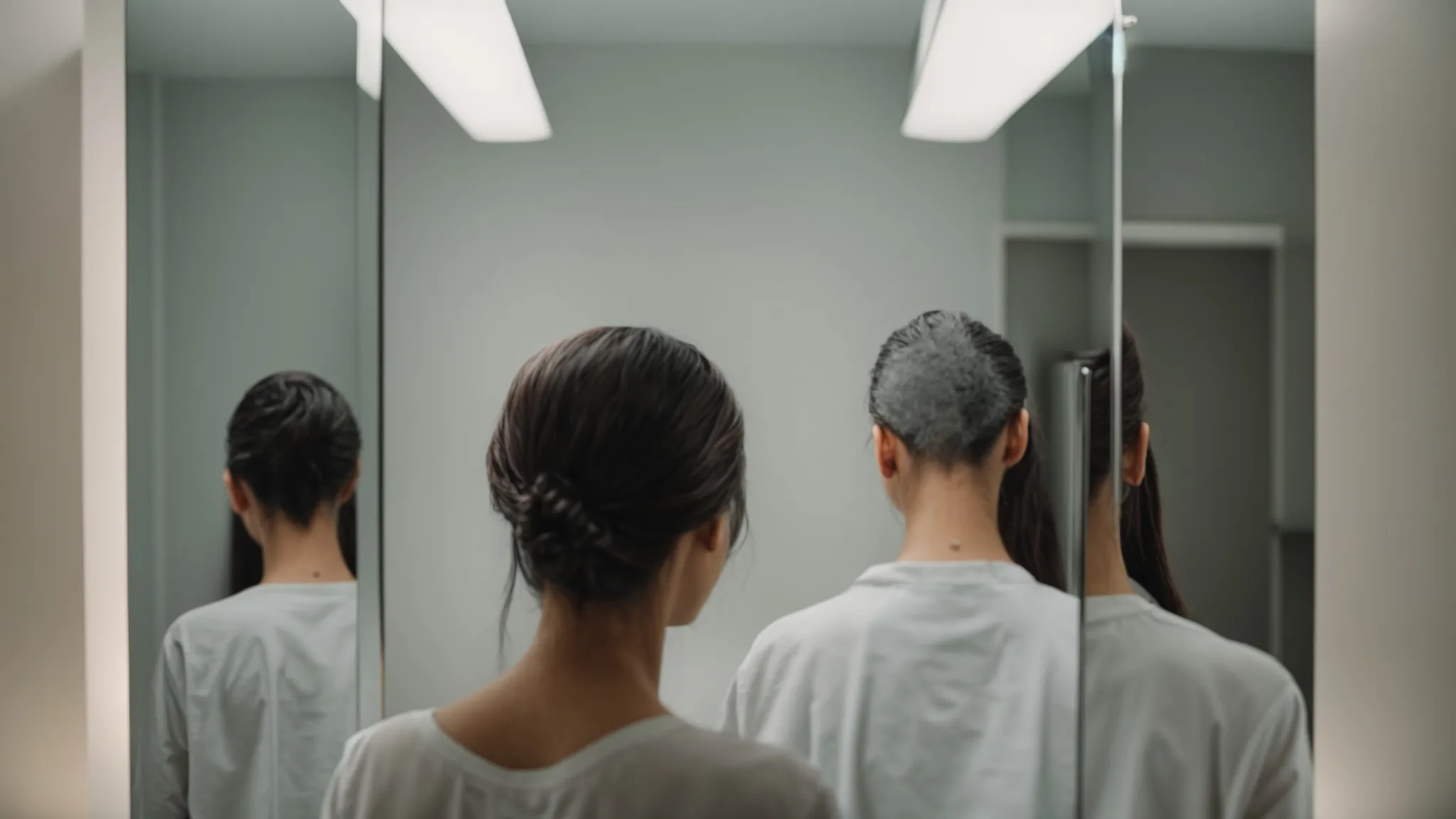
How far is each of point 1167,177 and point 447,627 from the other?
73 centimetres

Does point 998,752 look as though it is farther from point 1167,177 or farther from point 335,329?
point 335,329

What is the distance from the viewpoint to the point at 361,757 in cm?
75

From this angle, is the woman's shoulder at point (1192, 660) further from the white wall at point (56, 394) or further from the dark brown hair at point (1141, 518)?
the white wall at point (56, 394)

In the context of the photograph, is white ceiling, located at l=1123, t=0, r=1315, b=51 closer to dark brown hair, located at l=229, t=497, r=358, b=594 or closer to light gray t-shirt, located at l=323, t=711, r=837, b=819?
light gray t-shirt, located at l=323, t=711, r=837, b=819

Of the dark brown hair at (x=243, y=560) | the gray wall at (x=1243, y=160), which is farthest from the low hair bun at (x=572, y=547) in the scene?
the gray wall at (x=1243, y=160)

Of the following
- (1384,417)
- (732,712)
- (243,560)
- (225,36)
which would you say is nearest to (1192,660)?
(1384,417)

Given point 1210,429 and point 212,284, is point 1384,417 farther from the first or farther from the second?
point 212,284

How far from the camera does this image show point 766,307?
0.86m

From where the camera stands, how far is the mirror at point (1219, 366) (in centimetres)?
90

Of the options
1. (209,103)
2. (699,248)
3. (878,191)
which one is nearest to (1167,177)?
(878,191)

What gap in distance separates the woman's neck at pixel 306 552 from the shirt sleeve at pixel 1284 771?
793mm

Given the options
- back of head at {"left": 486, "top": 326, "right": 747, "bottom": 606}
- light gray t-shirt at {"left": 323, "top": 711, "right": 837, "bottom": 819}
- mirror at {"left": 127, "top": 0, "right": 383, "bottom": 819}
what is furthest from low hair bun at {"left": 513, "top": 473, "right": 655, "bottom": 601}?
mirror at {"left": 127, "top": 0, "right": 383, "bottom": 819}

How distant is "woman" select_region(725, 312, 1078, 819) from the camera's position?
825mm

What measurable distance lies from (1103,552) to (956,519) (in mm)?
148
